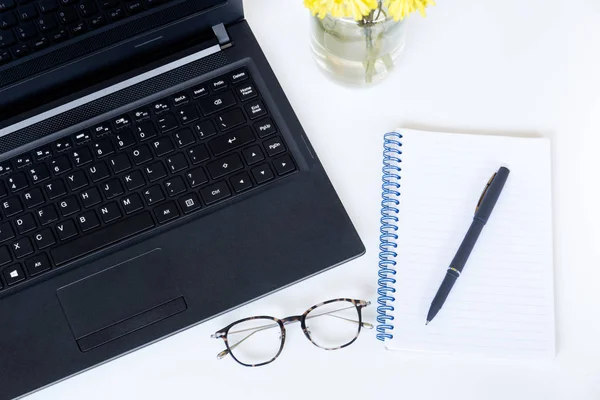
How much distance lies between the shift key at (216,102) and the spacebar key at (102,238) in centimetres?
14

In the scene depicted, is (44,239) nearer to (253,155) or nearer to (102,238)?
(102,238)

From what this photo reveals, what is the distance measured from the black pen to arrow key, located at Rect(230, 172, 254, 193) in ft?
0.80

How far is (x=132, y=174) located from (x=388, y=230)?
0.99 feet

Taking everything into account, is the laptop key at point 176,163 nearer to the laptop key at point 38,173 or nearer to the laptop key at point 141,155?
the laptop key at point 141,155

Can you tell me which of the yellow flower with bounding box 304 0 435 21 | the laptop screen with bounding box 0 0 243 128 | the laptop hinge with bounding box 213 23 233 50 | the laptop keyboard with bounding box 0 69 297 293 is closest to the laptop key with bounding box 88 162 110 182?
the laptop keyboard with bounding box 0 69 297 293

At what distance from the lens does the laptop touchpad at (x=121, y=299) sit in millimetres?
711

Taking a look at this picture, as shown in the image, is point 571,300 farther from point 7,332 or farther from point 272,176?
point 7,332

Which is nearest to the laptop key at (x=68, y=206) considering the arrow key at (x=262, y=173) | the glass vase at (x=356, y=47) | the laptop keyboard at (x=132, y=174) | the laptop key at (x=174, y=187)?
the laptop keyboard at (x=132, y=174)

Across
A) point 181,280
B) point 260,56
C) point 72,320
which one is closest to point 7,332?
point 72,320

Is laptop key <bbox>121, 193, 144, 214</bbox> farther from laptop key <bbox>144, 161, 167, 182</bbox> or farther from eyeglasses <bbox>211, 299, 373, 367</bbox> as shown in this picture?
eyeglasses <bbox>211, 299, 373, 367</bbox>

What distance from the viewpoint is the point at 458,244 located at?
0.74 m

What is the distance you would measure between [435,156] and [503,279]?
0.53 feet

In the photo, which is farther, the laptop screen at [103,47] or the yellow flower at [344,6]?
the laptop screen at [103,47]

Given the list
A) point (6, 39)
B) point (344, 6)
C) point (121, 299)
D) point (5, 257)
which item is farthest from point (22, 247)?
point (344, 6)
